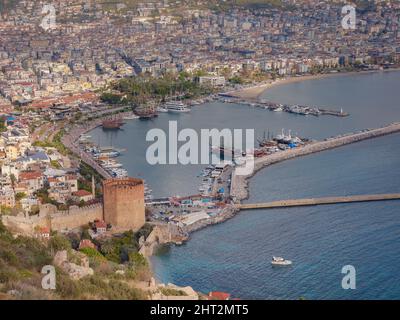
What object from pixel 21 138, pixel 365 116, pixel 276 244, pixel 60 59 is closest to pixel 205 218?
pixel 276 244

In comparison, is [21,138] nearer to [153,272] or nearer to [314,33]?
[153,272]

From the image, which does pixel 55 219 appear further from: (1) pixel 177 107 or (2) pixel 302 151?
(1) pixel 177 107

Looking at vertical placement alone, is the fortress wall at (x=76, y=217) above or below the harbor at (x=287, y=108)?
above

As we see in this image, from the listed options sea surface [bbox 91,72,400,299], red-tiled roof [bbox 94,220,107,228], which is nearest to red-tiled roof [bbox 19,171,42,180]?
sea surface [bbox 91,72,400,299]

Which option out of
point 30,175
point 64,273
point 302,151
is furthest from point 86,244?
point 302,151

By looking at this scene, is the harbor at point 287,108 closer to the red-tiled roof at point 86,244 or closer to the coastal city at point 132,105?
the coastal city at point 132,105

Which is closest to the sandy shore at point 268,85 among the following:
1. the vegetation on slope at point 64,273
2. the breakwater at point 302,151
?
the breakwater at point 302,151
